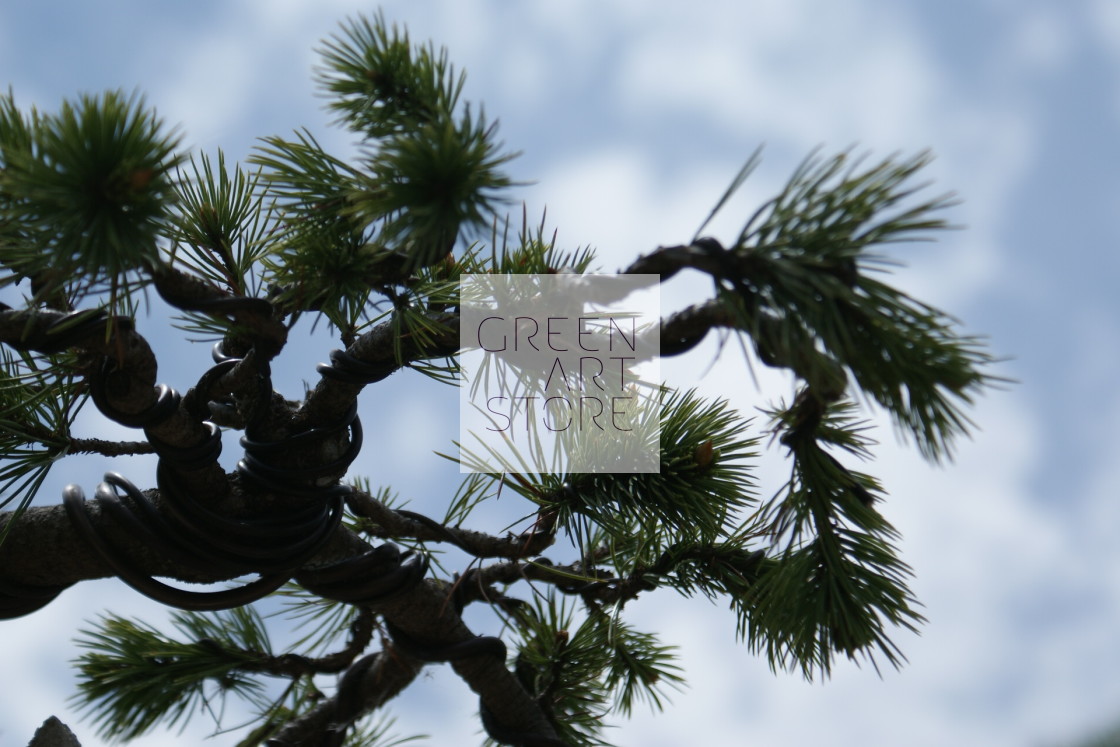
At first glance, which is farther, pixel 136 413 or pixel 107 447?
pixel 107 447

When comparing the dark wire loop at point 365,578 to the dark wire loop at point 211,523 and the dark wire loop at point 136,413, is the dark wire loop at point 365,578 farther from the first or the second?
the dark wire loop at point 136,413

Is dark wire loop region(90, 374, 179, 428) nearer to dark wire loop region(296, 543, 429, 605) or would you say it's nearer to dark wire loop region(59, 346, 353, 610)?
dark wire loop region(59, 346, 353, 610)

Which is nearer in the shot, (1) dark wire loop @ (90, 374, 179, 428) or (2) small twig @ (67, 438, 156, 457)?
(1) dark wire loop @ (90, 374, 179, 428)

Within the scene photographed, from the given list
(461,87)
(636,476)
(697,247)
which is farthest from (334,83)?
(636,476)

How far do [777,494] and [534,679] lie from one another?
35 cm

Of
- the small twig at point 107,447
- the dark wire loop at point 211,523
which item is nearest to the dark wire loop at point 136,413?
the dark wire loop at point 211,523

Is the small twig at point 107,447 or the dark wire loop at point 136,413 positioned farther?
the small twig at point 107,447

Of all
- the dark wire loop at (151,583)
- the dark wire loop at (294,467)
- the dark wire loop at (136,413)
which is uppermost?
the dark wire loop at (136,413)

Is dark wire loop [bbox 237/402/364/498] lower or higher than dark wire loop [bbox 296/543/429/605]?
higher

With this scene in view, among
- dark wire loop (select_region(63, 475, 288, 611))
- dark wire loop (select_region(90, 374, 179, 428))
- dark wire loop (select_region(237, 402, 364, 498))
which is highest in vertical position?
dark wire loop (select_region(90, 374, 179, 428))

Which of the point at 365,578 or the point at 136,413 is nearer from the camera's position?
the point at 136,413

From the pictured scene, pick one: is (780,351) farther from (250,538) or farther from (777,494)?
(250,538)

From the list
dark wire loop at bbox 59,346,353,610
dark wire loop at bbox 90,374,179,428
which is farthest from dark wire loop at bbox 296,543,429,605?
dark wire loop at bbox 90,374,179,428

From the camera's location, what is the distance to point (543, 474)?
26.7 inches
